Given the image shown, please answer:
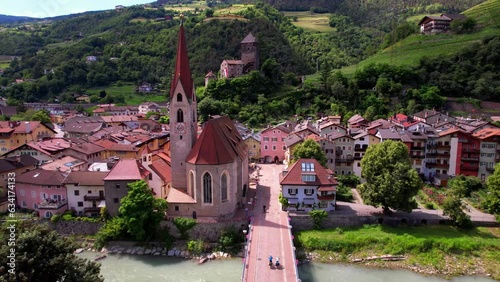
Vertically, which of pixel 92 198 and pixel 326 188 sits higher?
pixel 326 188

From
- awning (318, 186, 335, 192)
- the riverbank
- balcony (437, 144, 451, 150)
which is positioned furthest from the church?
balcony (437, 144, 451, 150)

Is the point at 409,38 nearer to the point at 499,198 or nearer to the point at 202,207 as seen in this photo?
the point at 499,198

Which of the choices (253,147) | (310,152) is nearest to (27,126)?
(253,147)

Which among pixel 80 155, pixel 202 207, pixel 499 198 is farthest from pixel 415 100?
pixel 80 155

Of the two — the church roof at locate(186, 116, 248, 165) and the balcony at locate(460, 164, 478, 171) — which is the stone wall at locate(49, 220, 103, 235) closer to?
the church roof at locate(186, 116, 248, 165)

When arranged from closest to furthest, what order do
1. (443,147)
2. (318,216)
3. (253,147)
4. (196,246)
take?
(196,246) → (318,216) → (443,147) → (253,147)

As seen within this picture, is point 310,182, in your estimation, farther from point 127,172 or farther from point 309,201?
point 127,172
